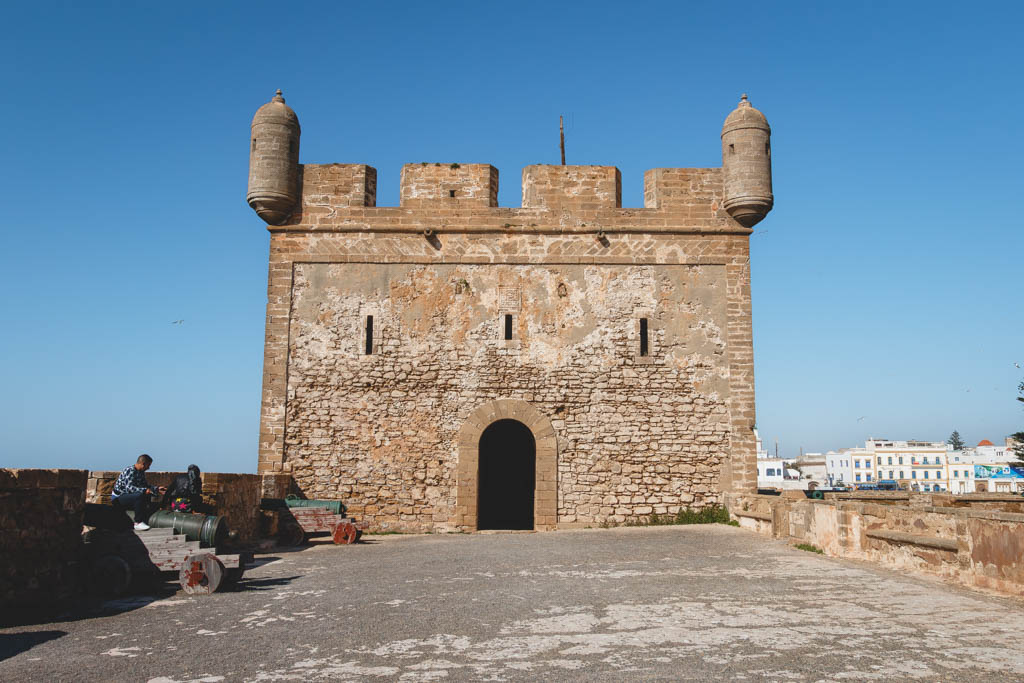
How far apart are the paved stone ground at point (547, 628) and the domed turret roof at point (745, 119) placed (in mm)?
8167

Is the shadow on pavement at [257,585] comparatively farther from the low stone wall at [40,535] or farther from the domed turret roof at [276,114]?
the domed turret roof at [276,114]

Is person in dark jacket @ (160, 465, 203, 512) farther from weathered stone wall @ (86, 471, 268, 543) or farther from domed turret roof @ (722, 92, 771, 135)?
domed turret roof @ (722, 92, 771, 135)

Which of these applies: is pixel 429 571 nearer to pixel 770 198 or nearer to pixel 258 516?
pixel 258 516

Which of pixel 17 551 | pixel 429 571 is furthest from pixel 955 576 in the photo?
pixel 17 551

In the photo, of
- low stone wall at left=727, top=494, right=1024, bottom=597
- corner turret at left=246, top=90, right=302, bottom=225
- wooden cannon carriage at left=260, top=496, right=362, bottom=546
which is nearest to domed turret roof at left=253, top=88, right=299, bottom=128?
corner turret at left=246, top=90, right=302, bottom=225

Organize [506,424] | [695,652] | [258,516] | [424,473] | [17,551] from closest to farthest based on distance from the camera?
[695,652], [17,551], [258,516], [424,473], [506,424]

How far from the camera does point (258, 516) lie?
37.7ft

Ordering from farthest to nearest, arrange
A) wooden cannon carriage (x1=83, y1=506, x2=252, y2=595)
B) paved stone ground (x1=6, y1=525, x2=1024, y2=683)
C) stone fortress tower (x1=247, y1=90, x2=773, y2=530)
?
stone fortress tower (x1=247, y1=90, x2=773, y2=530), wooden cannon carriage (x1=83, y1=506, x2=252, y2=595), paved stone ground (x1=6, y1=525, x2=1024, y2=683)

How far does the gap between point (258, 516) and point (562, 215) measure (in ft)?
23.3

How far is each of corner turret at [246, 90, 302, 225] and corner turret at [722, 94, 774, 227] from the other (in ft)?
25.3

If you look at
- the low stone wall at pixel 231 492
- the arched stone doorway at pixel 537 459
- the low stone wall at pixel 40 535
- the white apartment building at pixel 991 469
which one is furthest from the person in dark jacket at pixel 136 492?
the white apartment building at pixel 991 469

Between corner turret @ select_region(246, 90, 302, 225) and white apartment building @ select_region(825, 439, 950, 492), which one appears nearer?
corner turret @ select_region(246, 90, 302, 225)

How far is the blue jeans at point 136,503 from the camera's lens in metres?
7.55

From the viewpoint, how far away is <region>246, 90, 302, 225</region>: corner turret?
13.9 meters
